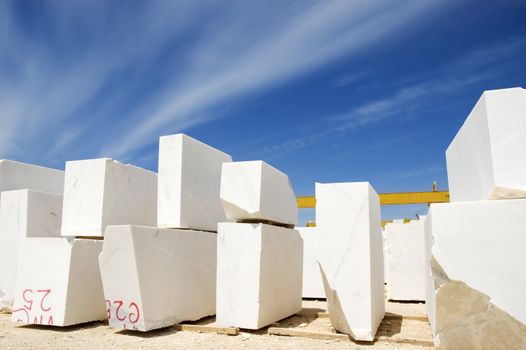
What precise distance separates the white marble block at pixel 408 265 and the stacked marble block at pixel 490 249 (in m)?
4.79

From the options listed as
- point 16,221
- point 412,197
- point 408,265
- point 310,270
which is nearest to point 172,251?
point 16,221

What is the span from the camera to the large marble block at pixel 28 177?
305 inches

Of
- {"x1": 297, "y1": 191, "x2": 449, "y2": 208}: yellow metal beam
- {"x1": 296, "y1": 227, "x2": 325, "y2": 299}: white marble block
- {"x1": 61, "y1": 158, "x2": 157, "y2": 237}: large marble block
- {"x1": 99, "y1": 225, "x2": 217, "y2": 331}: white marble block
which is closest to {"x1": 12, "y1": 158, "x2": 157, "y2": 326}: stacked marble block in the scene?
{"x1": 61, "y1": 158, "x2": 157, "y2": 237}: large marble block

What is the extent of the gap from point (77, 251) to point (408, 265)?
19.5 feet

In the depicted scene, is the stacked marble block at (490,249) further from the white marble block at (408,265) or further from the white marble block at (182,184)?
the white marble block at (408,265)

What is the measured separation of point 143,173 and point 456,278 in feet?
16.3

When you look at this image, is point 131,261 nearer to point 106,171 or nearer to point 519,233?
point 106,171

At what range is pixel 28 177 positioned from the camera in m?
8.14

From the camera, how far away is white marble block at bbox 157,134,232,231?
6027 mm

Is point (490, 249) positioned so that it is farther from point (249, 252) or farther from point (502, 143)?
point (249, 252)

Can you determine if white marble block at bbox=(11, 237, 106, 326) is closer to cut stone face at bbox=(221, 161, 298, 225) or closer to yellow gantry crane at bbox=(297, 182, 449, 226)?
cut stone face at bbox=(221, 161, 298, 225)

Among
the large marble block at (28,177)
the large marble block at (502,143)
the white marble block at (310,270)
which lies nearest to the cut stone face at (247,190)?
the large marble block at (502,143)

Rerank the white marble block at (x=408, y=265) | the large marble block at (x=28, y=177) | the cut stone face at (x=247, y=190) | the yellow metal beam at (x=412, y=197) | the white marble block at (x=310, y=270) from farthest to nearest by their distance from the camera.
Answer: the yellow metal beam at (x=412, y=197)
the white marble block at (x=310, y=270)
the white marble block at (x=408, y=265)
the large marble block at (x=28, y=177)
the cut stone face at (x=247, y=190)

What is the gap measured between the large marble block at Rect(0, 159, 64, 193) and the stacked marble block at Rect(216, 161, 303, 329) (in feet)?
14.7
